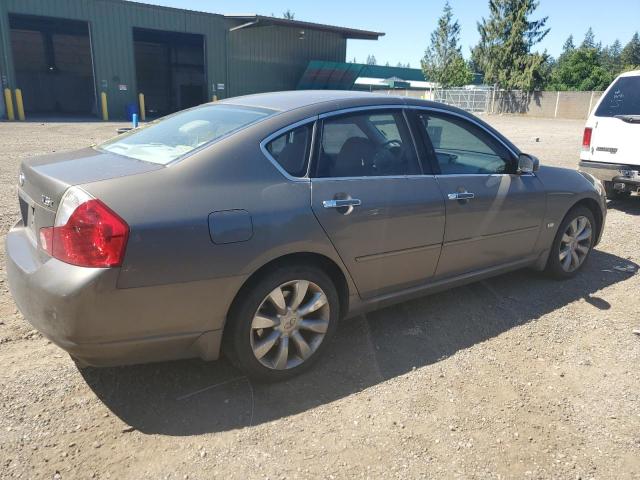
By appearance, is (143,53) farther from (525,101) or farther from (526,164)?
(526,164)

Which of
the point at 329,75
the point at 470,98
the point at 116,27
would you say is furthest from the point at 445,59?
the point at 116,27

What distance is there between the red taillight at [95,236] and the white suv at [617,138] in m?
7.14

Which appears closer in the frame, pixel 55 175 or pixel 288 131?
pixel 55 175

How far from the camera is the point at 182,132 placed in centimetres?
321

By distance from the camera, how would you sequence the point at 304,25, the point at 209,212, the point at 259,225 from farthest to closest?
the point at 304,25
the point at 259,225
the point at 209,212

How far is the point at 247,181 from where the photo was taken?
2686 millimetres

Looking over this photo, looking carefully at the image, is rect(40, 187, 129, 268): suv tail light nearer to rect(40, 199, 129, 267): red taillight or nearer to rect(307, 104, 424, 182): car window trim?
rect(40, 199, 129, 267): red taillight

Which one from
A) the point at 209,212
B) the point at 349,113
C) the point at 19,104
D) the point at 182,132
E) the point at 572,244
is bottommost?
the point at 572,244

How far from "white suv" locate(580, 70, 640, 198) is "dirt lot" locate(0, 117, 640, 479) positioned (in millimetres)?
4004

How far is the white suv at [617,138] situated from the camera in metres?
7.07

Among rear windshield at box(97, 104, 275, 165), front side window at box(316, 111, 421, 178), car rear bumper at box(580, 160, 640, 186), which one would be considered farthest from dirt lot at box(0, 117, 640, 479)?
car rear bumper at box(580, 160, 640, 186)

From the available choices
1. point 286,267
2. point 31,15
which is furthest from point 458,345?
point 31,15

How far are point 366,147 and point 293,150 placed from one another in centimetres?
57

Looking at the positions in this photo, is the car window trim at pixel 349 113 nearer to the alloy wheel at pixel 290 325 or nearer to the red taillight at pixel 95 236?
the alloy wheel at pixel 290 325
